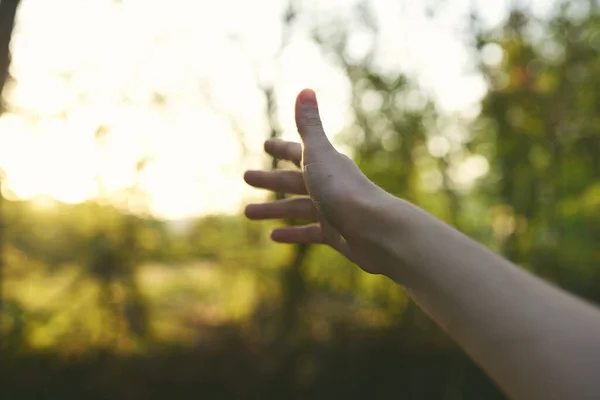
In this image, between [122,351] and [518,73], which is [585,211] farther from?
[122,351]

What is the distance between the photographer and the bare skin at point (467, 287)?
25.1 inches

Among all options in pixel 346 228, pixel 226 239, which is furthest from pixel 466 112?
pixel 346 228

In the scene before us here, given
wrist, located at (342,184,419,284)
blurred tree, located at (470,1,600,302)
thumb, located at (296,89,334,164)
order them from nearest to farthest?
wrist, located at (342,184,419,284) → thumb, located at (296,89,334,164) → blurred tree, located at (470,1,600,302)

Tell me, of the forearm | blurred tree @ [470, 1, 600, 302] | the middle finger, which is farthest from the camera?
blurred tree @ [470, 1, 600, 302]

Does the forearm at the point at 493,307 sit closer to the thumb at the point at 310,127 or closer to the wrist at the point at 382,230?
the wrist at the point at 382,230

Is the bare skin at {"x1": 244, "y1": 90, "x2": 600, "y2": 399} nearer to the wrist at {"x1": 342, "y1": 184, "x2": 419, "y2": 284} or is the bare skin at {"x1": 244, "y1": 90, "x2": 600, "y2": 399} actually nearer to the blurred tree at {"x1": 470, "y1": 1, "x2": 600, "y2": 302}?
the wrist at {"x1": 342, "y1": 184, "x2": 419, "y2": 284}

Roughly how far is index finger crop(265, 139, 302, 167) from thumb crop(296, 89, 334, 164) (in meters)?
0.18

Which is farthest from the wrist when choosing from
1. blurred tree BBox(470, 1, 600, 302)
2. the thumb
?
blurred tree BBox(470, 1, 600, 302)

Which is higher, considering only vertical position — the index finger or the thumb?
the thumb

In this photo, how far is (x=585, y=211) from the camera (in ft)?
16.6

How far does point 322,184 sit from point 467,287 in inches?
14.2

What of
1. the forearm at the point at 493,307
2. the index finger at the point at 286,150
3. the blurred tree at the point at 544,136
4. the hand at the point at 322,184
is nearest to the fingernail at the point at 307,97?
the hand at the point at 322,184

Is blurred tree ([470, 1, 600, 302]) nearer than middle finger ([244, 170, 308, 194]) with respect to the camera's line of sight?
No

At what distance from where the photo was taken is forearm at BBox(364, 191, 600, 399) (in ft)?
2.07
